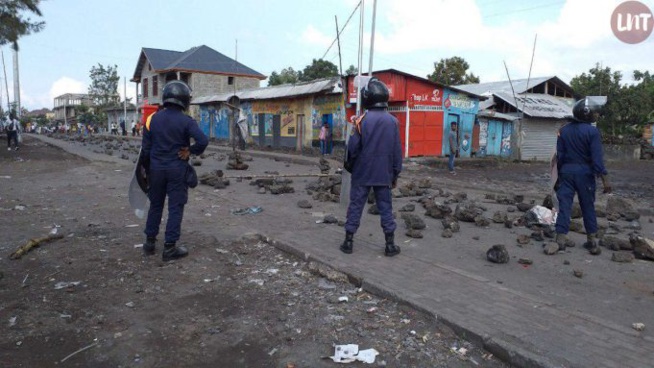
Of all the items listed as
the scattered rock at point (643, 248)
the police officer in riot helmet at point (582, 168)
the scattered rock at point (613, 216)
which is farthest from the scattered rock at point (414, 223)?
the scattered rock at point (613, 216)

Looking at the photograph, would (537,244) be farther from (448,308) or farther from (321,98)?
(321,98)

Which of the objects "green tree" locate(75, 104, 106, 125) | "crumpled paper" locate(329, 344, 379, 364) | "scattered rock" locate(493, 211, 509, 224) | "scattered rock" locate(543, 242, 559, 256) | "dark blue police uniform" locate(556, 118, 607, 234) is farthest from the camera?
"green tree" locate(75, 104, 106, 125)

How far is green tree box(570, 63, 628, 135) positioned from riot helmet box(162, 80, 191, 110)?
31905 mm

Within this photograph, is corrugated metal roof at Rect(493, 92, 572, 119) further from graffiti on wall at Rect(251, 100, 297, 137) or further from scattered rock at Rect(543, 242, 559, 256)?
scattered rock at Rect(543, 242, 559, 256)

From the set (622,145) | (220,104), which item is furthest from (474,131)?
(220,104)

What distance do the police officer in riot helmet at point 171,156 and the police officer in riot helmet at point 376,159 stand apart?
165 cm

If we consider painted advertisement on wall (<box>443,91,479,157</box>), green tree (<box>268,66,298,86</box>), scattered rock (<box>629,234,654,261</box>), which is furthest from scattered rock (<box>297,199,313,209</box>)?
green tree (<box>268,66,298,86</box>)

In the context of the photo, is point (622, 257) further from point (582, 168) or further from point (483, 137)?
point (483, 137)

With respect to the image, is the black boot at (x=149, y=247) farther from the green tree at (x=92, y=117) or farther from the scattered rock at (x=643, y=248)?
the green tree at (x=92, y=117)

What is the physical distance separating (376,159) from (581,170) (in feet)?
8.30

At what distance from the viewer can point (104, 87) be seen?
64.8 meters

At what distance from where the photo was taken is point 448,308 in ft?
11.8

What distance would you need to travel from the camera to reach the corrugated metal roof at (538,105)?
26.2m

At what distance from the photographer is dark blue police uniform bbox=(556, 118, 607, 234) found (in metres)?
5.51
